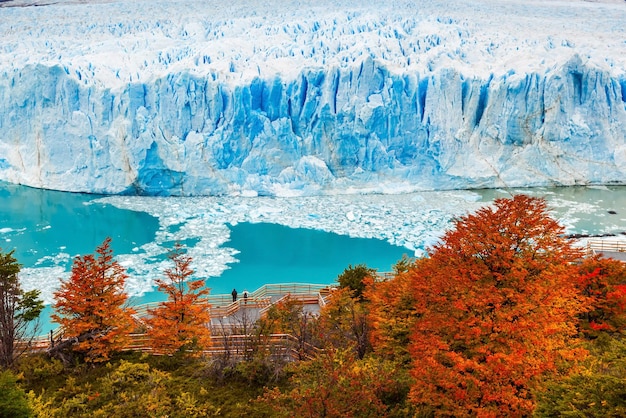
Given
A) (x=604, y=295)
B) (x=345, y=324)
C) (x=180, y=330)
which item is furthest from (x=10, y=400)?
(x=604, y=295)

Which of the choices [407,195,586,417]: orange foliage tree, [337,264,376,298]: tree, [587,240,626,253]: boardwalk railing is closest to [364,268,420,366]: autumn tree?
[407,195,586,417]: orange foliage tree

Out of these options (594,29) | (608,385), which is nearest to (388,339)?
(608,385)

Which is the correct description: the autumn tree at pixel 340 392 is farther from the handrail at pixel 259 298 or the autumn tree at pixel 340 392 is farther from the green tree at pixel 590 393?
the handrail at pixel 259 298

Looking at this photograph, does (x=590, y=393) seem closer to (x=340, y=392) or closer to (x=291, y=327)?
(x=340, y=392)

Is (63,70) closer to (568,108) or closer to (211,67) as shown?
(211,67)

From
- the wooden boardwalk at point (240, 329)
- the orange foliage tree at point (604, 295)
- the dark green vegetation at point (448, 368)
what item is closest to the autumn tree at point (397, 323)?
the dark green vegetation at point (448, 368)
